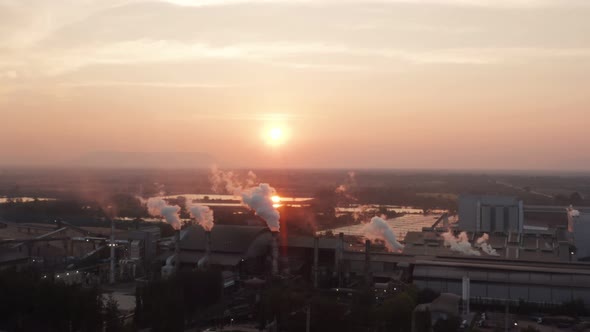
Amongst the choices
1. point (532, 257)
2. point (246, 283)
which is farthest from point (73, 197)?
point (532, 257)

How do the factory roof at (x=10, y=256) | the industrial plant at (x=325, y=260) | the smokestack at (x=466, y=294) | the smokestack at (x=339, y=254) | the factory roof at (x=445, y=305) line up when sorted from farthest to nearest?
the smokestack at (x=339, y=254)
the factory roof at (x=10, y=256)
the industrial plant at (x=325, y=260)
the smokestack at (x=466, y=294)
the factory roof at (x=445, y=305)

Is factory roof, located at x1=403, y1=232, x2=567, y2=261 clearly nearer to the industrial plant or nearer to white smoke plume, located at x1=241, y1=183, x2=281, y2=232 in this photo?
the industrial plant

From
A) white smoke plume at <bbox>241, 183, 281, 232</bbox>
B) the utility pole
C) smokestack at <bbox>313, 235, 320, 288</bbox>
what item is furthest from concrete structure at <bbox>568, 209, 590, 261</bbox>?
the utility pole

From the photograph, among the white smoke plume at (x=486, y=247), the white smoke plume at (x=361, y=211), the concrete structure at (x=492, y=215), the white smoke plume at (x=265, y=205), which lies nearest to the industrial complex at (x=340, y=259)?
the white smoke plume at (x=486, y=247)

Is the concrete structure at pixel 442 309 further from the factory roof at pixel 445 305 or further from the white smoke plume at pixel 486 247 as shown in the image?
the white smoke plume at pixel 486 247

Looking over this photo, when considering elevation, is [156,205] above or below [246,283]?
above

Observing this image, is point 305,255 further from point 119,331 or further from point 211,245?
point 119,331
